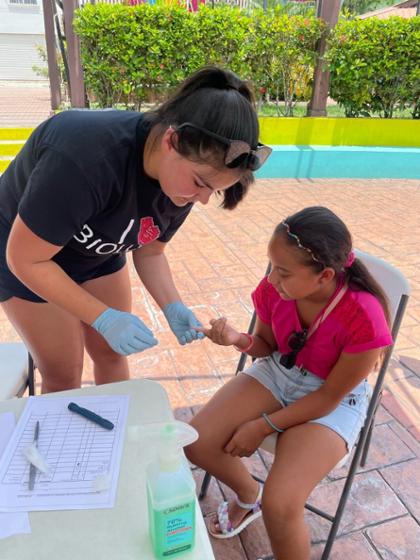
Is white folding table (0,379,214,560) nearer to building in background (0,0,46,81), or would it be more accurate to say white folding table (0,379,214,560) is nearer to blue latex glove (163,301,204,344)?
blue latex glove (163,301,204,344)

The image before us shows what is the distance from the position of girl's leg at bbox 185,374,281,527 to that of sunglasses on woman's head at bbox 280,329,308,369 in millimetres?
132

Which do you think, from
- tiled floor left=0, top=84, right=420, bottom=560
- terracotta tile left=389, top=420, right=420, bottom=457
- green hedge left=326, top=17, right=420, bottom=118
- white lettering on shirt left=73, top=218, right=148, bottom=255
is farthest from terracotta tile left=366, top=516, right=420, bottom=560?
green hedge left=326, top=17, right=420, bottom=118

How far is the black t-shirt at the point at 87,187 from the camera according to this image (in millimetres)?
1137

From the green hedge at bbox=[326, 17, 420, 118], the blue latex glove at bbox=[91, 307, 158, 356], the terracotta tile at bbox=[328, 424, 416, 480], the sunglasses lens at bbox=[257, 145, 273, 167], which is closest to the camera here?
the sunglasses lens at bbox=[257, 145, 273, 167]

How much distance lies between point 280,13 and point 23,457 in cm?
656

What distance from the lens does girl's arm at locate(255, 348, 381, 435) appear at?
4.61ft

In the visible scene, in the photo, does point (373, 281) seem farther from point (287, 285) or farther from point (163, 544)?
point (163, 544)

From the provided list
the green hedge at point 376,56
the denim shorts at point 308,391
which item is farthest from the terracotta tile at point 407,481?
the green hedge at point 376,56

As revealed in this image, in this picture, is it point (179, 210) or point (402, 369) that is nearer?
point (179, 210)

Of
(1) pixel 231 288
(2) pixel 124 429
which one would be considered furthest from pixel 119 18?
(2) pixel 124 429

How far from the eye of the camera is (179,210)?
150cm

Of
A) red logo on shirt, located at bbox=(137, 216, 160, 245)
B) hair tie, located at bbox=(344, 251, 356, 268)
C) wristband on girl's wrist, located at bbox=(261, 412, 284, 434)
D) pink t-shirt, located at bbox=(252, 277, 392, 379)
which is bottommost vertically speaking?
wristband on girl's wrist, located at bbox=(261, 412, 284, 434)

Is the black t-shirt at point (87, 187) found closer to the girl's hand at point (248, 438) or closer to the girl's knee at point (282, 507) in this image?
the girl's hand at point (248, 438)

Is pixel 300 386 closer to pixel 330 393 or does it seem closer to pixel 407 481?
pixel 330 393
